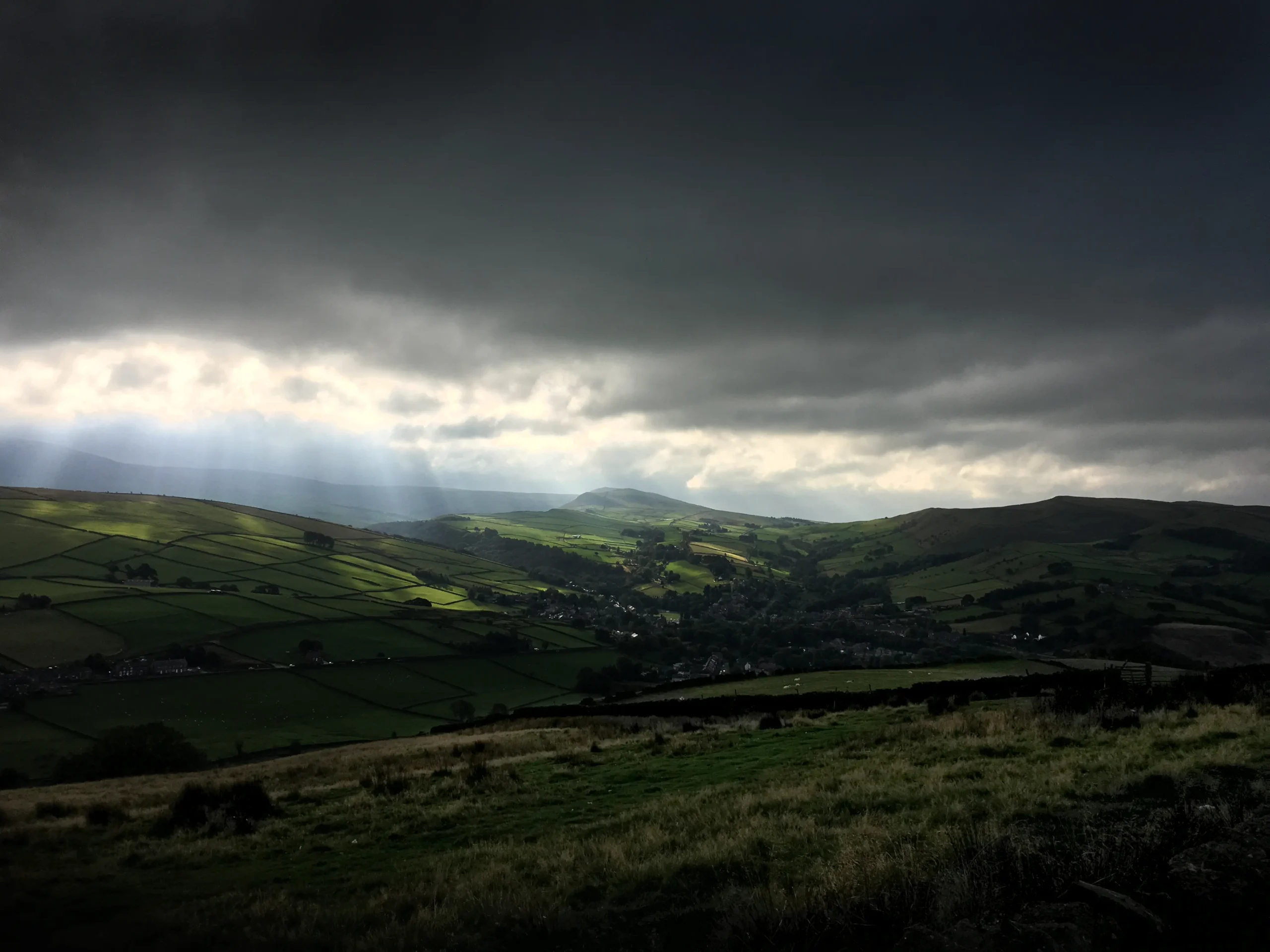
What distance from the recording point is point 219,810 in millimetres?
17250

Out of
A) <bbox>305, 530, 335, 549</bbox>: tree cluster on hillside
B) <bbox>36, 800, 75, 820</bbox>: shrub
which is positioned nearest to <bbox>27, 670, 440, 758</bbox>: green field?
<bbox>36, 800, 75, 820</bbox>: shrub

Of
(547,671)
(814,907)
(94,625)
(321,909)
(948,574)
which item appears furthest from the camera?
(948,574)

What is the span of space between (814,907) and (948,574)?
216m

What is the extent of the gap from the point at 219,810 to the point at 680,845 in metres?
13.7

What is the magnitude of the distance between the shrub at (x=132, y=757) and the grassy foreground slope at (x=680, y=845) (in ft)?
90.6

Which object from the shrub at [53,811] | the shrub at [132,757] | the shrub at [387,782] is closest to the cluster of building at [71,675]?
the shrub at [132,757]

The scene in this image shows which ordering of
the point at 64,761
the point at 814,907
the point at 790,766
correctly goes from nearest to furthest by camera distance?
the point at 814,907 < the point at 790,766 < the point at 64,761

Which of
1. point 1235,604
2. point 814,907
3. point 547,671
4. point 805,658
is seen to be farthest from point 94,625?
point 1235,604

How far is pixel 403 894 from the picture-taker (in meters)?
9.37

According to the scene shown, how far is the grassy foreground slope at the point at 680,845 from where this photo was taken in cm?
716

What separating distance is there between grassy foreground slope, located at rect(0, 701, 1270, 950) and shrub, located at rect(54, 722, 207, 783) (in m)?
27.6

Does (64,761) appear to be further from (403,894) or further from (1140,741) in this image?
(1140,741)

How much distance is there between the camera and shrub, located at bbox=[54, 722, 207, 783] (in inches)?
1703

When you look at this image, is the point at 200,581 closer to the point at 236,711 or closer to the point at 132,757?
the point at 236,711
